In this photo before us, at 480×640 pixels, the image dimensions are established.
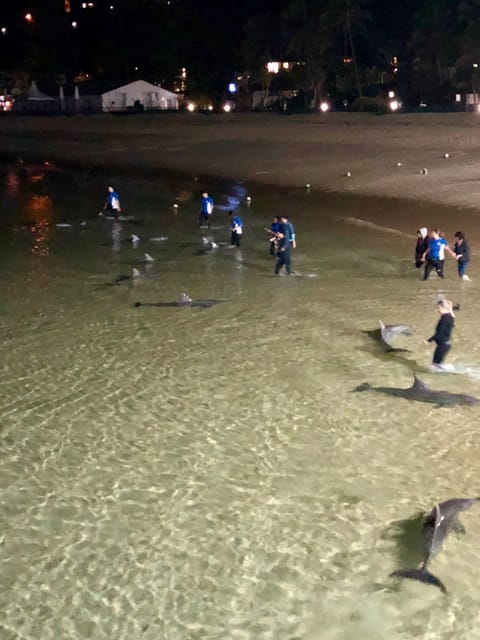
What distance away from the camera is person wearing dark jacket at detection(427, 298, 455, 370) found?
1307 cm

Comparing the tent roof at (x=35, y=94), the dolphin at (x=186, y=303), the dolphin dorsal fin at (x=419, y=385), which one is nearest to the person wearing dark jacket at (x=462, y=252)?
the dolphin at (x=186, y=303)

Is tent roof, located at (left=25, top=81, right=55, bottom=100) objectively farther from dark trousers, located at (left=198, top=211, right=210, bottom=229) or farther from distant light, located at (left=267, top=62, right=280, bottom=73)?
dark trousers, located at (left=198, top=211, right=210, bottom=229)

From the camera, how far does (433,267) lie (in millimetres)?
20734

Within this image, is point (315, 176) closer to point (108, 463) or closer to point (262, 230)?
point (262, 230)

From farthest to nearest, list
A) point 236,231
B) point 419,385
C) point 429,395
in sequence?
1. point 236,231
2. point 419,385
3. point 429,395

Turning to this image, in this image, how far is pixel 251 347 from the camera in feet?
51.5

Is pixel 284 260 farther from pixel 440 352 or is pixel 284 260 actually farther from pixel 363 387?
pixel 363 387

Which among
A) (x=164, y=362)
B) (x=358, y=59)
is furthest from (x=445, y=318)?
(x=358, y=59)

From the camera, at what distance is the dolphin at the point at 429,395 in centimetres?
1242

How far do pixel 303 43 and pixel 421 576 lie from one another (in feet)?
243

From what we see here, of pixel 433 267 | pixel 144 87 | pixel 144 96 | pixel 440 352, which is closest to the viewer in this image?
pixel 440 352

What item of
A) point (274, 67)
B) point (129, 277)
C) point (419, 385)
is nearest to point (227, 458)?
point (419, 385)

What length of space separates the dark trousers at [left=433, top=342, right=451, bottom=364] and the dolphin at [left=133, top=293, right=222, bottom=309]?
6447 millimetres

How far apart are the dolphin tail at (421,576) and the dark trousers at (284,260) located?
43.6 feet
